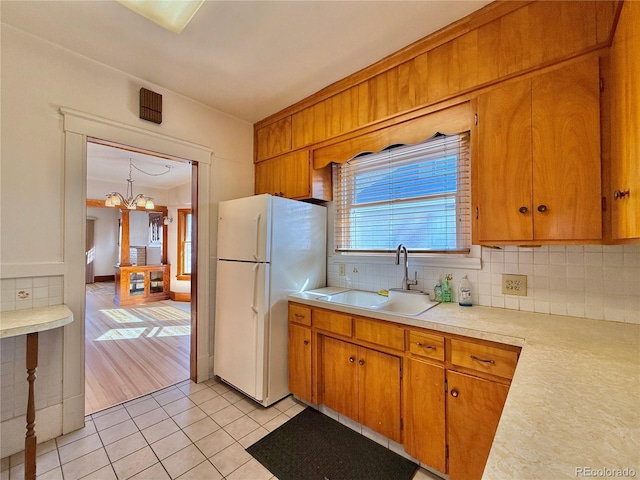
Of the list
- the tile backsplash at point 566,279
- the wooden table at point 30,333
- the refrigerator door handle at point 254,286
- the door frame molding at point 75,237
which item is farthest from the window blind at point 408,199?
the wooden table at point 30,333

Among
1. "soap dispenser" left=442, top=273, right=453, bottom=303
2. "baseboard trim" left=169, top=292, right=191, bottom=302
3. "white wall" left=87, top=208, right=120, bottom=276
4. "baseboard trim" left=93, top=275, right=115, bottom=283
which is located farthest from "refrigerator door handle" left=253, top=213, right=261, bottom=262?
"baseboard trim" left=93, top=275, right=115, bottom=283

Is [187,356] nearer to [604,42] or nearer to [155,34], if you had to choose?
[155,34]

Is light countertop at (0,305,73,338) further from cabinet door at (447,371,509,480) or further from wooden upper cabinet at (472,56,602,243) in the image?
wooden upper cabinet at (472,56,602,243)

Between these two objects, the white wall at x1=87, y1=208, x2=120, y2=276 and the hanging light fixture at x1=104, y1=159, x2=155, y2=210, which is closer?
the hanging light fixture at x1=104, y1=159, x2=155, y2=210

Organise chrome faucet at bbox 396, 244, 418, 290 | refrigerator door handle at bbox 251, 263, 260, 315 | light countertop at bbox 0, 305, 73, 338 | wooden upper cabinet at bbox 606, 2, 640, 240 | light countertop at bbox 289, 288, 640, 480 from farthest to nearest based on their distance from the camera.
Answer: refrigerator door handle at bbox 251, 263, 260, 315 → chrome faucet at bbox 396, 244, 418, 290 → light countertop at bbox 0, 305, 73, 338 → wooden upper cabinet at bbox 606, 2, 640, 240 → light countertop at bbox 289, 288, 640, 480

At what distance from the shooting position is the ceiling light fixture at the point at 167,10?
156cm

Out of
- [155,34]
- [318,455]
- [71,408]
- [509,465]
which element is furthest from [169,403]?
[155,34]

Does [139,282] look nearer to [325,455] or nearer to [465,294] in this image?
[325,455]

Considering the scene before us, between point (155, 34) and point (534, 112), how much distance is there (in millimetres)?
2339

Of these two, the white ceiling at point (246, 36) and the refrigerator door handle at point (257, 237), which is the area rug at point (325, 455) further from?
the white ceiling at point (246, 36)

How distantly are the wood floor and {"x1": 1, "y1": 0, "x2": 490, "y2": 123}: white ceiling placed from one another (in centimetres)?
275

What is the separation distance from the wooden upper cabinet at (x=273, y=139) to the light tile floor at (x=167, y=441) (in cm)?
236

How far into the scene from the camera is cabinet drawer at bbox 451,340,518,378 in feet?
4.17

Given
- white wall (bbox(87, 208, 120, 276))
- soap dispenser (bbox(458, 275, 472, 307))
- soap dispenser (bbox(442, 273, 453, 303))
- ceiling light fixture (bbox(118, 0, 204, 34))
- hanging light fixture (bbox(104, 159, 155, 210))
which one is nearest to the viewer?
ceiling light fixture (bbox(118, 0, 204, 34))
